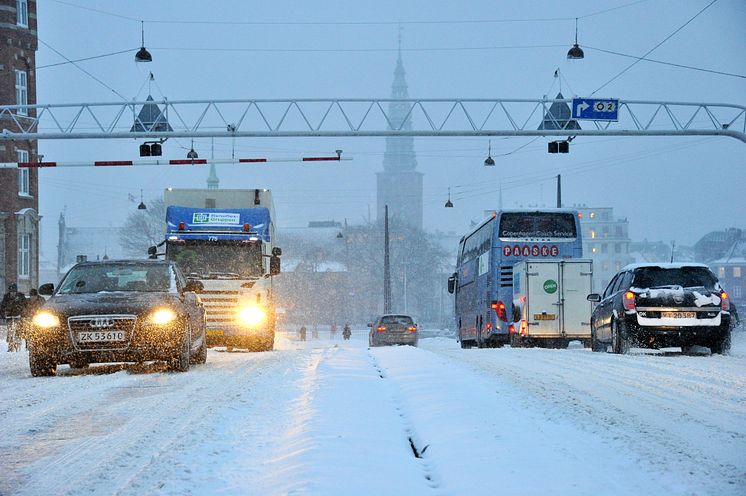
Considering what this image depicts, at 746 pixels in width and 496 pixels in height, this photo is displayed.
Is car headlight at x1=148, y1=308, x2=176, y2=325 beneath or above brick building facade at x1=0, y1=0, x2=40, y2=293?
beneath

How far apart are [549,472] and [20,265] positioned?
163 feet

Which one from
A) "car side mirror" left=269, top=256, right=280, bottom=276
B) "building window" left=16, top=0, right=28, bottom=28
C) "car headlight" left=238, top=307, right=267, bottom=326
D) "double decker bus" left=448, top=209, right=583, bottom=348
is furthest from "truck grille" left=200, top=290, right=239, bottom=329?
"building window" left=16, top=0, right=28, bottom=28

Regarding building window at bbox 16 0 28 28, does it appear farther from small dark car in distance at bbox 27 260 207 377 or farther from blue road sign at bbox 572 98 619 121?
small dark car in distance at bbox 27 260 207 377

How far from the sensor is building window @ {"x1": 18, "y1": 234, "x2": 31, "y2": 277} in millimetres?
51812

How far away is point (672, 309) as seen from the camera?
18422mm

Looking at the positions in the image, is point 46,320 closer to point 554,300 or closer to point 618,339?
point 618,339

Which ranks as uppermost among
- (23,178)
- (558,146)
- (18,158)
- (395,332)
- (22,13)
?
(22,13)

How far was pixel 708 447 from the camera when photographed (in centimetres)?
A: 689

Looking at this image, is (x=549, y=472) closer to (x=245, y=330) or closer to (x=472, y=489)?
(x=472, y=489)

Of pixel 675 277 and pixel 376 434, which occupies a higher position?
pixel 675 277

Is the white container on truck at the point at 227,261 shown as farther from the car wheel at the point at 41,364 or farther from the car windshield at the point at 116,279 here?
the car wheel at the point at 41,364

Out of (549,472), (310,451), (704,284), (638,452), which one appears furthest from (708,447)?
(704,284)

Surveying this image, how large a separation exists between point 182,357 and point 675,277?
968 centimetres

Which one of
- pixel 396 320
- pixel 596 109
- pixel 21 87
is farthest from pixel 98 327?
pixel 21 87
